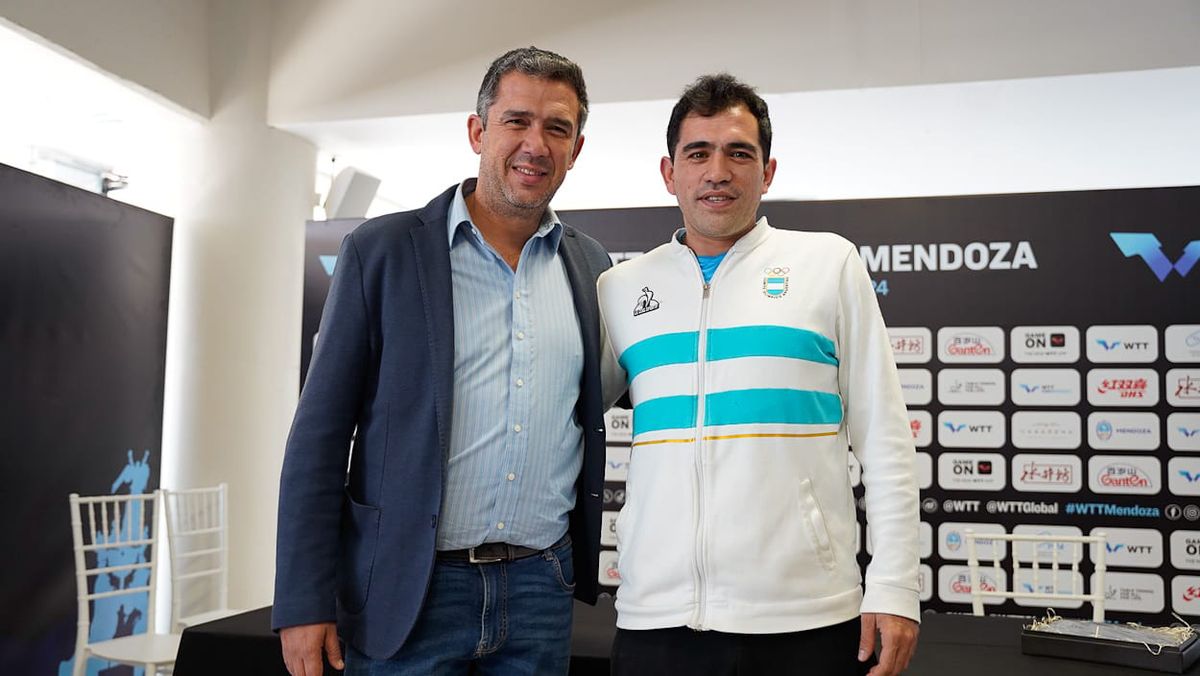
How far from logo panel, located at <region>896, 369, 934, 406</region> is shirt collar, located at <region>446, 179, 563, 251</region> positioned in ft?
8.36

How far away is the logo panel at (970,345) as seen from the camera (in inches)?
153

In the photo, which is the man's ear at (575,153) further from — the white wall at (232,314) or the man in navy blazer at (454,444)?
the white wall at (232,314)

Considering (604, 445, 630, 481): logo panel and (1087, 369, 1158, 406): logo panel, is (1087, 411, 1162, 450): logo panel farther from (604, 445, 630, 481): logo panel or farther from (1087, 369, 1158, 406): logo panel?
(604, 445, 630, 481): logo panel

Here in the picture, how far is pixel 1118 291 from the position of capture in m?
3.81

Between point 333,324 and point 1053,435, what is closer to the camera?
point 333,324

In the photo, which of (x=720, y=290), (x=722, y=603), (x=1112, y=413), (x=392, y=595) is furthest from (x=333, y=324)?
(x=1112, y=413)

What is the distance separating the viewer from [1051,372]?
12.6 ft

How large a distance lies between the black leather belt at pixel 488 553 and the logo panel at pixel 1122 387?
10.0 ft

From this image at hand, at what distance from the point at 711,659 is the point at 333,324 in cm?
83

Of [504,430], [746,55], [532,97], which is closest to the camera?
[504,430]

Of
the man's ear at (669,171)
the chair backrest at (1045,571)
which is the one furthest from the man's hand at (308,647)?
the chair backrest at (1045,571)

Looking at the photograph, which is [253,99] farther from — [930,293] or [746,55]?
[930,293]

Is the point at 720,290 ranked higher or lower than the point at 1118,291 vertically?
lower

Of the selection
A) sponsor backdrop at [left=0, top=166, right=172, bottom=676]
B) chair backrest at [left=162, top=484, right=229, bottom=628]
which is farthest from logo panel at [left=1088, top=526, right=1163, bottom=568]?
sponsor backdrop at [left=0, top=166, right=172, bottom=676]
